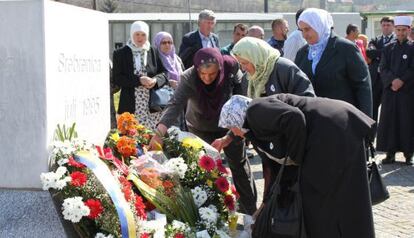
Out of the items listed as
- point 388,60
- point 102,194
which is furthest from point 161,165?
point 388,60

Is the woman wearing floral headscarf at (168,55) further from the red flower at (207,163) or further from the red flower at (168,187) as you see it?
the red flower at (168,187)

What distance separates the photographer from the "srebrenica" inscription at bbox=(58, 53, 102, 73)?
3.84 metres

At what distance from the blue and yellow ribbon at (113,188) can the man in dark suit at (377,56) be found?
22.2 ft

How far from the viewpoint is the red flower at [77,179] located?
357 centimetres

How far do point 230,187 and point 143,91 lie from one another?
2.42 meters

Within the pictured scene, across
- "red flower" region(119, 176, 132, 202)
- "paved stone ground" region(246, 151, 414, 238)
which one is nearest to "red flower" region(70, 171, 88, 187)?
"red flower" region(119, 176, 132, 202)

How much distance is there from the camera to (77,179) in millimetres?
3582

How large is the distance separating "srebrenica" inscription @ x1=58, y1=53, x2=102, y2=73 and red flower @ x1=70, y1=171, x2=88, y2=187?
2.14 ft

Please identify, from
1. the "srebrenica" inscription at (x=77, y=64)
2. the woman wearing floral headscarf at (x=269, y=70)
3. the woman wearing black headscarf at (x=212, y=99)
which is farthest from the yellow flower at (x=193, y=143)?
the "srebrenica" inscription at (x=77, y=64)

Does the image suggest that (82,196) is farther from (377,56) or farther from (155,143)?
(377,56)

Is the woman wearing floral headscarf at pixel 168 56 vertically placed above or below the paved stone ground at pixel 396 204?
above

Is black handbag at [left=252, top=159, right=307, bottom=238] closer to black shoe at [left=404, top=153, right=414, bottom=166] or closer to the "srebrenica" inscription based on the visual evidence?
the "srebrenica" inscription

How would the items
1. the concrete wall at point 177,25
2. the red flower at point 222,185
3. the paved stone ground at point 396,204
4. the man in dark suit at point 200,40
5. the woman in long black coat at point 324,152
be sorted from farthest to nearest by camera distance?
the concrete wall at point 177,25, the man in dark suit at point 200,40, the paved stone ground at point 396,204, the red flower at point 222,185, the woman in long black coat at point 324,152

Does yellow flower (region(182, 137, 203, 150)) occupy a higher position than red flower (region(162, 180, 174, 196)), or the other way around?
yellow flower (region(182, 137, 203, 150))
